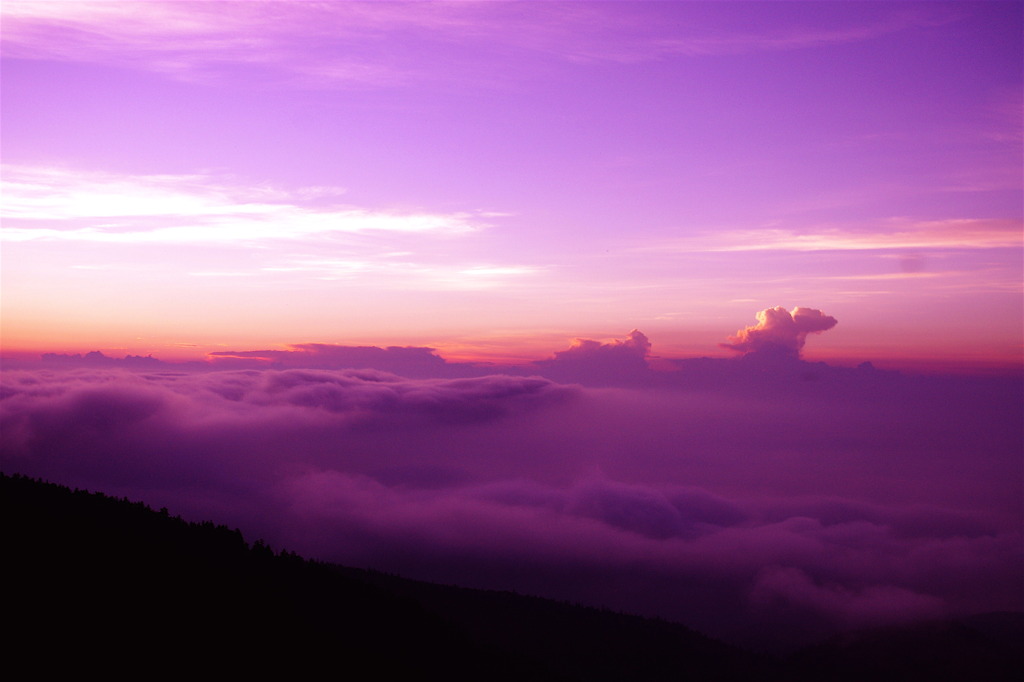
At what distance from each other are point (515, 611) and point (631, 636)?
37.3 meters

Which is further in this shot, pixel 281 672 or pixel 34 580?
pixel 281 672

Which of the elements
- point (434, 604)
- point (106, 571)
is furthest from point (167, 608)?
Answer: point (434, 604)

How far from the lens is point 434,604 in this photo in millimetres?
149875

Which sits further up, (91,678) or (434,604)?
(91,678)

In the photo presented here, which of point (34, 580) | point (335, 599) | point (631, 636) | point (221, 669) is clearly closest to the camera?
point (34, 580)

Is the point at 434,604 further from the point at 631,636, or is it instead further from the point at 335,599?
the point at 335,599

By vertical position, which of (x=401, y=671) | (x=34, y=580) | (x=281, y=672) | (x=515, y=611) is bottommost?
(x=515, y=611)

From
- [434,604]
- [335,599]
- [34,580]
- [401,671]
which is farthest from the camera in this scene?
[434,604]

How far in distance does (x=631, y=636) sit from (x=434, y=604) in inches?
2465

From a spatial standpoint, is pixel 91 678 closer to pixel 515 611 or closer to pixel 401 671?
pixel 401 671

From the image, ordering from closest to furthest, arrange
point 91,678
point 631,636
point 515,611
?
point 91,678
point 515,611
point 631,636

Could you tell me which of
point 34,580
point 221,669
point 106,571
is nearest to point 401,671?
point 221,669

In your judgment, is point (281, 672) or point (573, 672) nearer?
point (281, 672)

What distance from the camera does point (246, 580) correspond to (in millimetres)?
62062
